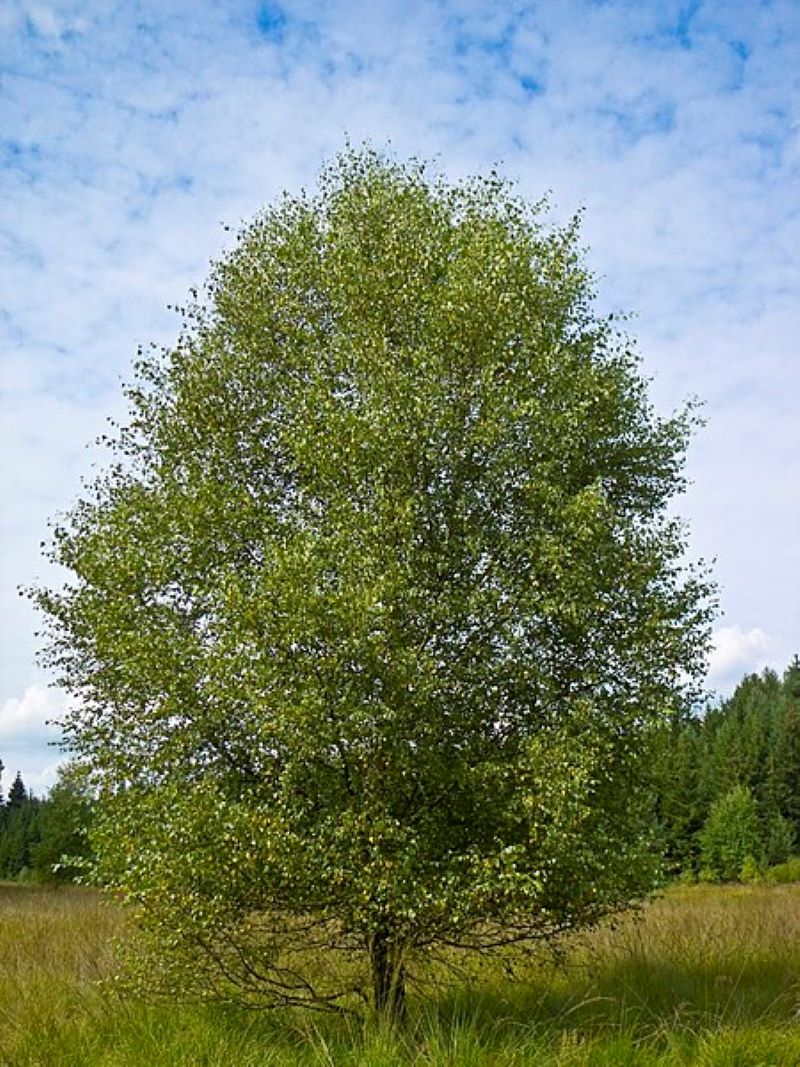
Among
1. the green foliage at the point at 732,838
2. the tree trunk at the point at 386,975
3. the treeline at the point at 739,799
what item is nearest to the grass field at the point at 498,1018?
the tree trunk at the point at 386,975

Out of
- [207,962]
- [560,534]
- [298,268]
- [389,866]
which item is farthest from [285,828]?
[298,268]

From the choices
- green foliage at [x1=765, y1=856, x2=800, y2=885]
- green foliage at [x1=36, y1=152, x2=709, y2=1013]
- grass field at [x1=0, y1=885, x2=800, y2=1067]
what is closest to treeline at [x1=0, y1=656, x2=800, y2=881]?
green foliage at [x1=765, y1=856, x2=800, y2=885]

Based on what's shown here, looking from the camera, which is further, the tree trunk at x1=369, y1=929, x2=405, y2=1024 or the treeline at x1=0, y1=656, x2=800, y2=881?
the treeline at x1=0, y1=656, x2=800, y2=881

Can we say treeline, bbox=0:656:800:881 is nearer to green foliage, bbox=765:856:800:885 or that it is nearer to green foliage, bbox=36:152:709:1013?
green foliage, bbox=765:856:800:885

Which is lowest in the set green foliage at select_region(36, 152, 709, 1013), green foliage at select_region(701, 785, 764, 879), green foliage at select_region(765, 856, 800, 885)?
green foliage at select_region(765, 856, 800, 885)

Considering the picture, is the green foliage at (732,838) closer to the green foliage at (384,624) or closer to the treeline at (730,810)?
the treeline at (730,810)

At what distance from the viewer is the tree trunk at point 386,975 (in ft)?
37.7

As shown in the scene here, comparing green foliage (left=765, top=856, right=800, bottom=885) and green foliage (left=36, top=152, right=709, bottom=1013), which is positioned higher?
green foliage (left=36, top=152, right=709, bottom=1013)

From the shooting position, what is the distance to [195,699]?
36.1 feet

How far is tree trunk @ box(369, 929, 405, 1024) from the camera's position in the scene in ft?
37.7

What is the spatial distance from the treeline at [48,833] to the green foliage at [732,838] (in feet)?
145

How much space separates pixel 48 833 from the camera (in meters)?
60.8

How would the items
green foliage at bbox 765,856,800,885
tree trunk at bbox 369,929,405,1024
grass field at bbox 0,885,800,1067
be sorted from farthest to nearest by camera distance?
green foliage at bbox 765,856,800,885, tree trunk at bbox 369,929,405,1024, grass field at bbox 0,885,800,1067

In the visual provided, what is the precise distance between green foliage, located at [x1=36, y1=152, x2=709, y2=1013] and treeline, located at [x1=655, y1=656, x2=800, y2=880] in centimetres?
5705
